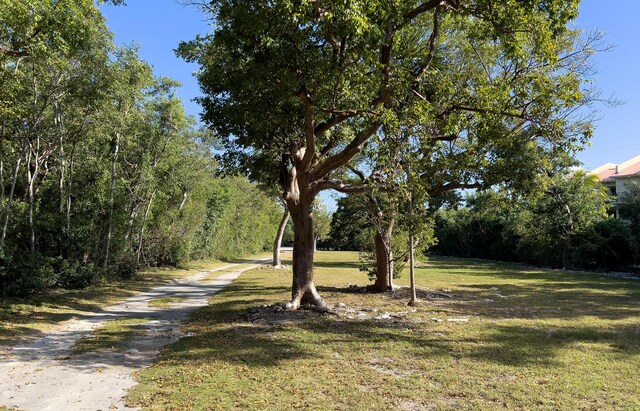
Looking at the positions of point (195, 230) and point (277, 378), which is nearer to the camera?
point (277, 378)

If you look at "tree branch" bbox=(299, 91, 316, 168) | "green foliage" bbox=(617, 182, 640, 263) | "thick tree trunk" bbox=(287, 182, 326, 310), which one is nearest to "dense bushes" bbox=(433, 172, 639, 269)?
"green foliage" bbox=(617, 182, 640, 263)

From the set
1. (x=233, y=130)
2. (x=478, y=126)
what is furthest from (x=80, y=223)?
(x=478, y=126)

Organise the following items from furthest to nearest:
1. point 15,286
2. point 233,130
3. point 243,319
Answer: point 15,286 → point 233,130 → point 243,319

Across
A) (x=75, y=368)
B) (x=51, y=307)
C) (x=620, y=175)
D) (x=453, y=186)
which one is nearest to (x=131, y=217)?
(x=51, y=307)

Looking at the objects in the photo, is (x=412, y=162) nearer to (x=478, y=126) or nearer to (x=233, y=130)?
(x=478, y=126)

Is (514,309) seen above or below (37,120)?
below

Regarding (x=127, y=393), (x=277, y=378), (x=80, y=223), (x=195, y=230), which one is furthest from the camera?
(x=195, y=230)

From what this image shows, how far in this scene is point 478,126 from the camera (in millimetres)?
10266

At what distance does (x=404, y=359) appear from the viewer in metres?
7.18

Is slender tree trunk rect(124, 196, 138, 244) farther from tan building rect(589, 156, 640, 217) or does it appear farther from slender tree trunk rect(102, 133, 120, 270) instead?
tan building rect(589, 156, 640, 217)

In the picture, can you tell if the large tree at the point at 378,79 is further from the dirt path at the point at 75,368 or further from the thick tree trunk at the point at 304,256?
the dirt path at the point at 75,368

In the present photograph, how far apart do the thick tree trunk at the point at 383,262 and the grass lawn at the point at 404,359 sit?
2340mm

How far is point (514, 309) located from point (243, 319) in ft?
24.3

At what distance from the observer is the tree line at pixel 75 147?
9.45 m
